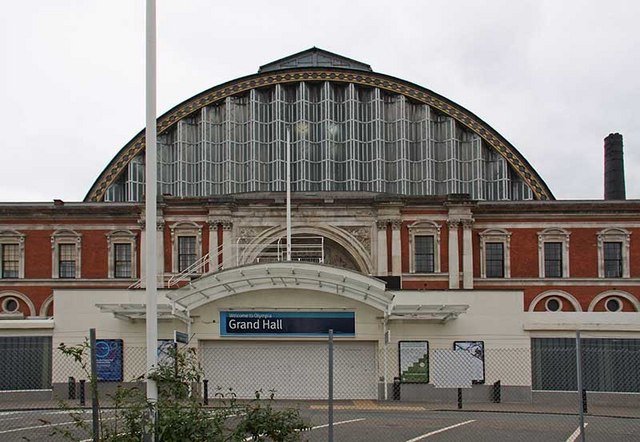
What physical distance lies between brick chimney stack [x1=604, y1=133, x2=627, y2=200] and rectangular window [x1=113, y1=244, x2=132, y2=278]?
32.0 meters

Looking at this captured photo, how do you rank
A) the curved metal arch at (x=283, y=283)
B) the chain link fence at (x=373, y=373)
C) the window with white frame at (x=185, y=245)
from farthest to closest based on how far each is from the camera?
1. the window with white frame at (x=185, y=245)
2. the curved metal arch at (x=283, y=283)
3. the chain link fence at (x=373, y=373)

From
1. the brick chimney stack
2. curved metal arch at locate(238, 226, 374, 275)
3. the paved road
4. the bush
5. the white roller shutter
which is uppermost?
the brick chimney stack

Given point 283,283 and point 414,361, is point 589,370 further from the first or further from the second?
point 283,283

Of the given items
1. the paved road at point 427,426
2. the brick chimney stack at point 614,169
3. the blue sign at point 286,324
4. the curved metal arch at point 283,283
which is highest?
the brick chimney stack at point 614,169

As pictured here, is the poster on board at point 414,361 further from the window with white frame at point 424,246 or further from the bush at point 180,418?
the window with white frame at point 424,246

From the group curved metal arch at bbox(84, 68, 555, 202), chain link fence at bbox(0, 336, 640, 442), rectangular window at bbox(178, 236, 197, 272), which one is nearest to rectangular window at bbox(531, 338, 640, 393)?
chain link fence at bbox(0, 336, 640, 442)

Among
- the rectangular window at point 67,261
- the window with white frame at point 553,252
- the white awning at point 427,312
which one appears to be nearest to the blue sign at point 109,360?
the white awning at point 427,312

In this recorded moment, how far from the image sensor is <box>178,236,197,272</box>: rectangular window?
43.2m

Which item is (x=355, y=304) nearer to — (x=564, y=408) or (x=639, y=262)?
(x=564, y=408)

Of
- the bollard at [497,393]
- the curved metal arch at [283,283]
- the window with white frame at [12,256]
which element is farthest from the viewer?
the window with white frame at [12,256]

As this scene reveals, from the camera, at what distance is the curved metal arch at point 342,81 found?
50719mm

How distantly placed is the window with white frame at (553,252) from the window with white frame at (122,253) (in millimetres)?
22183

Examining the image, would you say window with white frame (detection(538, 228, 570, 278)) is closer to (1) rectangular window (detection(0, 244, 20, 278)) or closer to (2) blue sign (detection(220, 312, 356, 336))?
(2) blue sign (detection(220, 312, 356, 336))

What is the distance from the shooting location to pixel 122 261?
4394cm
